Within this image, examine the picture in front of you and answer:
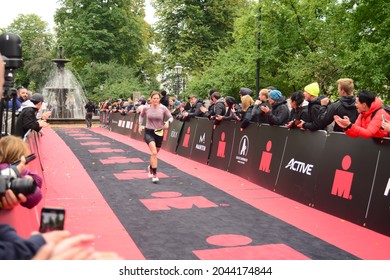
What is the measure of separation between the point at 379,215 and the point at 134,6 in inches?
2454

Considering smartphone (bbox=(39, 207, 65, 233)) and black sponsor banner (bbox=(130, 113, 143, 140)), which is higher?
smartphone (bbox=(39, 207, 65, 233))

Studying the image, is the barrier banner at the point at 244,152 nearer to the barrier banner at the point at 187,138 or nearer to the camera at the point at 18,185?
the barrier banner at the point at 187,138

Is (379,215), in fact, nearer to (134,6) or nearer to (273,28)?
(273,28)

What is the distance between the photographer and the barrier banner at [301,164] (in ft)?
26.6

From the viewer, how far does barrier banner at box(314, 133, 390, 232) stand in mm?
6688

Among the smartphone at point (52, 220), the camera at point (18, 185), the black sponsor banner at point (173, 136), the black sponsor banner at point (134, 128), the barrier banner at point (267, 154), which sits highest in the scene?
the camera at point (18, 185)

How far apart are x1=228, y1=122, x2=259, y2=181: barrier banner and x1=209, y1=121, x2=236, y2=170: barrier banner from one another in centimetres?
22

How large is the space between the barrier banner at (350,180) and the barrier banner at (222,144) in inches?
169

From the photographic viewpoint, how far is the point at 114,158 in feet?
49.8

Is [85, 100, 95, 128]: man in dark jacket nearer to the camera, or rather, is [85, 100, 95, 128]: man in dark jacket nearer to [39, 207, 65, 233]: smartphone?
the camera

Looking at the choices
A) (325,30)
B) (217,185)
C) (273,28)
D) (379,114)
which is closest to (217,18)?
(273,28)

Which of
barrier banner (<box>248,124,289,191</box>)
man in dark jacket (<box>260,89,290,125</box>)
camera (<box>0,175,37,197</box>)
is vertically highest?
man in dark jacket (<box>260,89,290,125</box>)

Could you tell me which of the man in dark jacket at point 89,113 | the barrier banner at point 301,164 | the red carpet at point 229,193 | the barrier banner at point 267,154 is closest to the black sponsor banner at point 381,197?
the red carpet at point 229,193

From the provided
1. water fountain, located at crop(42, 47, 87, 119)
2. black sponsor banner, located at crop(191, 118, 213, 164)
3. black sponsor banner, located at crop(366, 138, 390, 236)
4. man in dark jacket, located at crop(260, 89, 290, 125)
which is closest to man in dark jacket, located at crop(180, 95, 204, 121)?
black sponsor banner, located at crop(191, 118, 213, 164)
